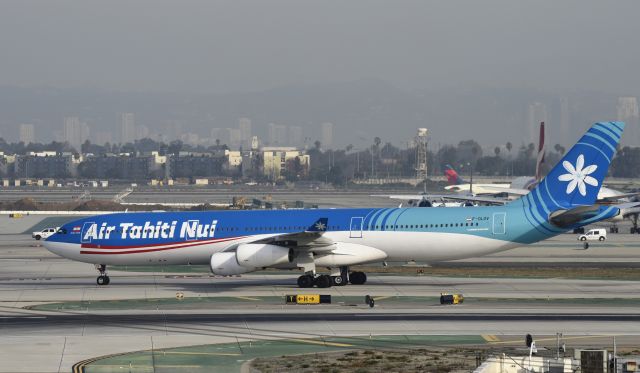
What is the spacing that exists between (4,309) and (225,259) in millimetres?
11229

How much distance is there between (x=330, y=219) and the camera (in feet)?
180

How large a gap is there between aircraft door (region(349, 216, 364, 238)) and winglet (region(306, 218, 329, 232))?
1.29 meters

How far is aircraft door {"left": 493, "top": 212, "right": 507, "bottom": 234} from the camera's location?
5262 centimetres

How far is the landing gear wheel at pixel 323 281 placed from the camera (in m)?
53.8

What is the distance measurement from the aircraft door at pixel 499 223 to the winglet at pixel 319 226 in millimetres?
8253

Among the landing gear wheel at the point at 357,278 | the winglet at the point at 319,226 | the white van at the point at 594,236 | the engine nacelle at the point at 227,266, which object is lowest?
the white van at the point at 594,236

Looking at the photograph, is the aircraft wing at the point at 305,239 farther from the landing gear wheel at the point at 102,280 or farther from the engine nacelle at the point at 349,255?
the landing gear wheel at the point at 102,280

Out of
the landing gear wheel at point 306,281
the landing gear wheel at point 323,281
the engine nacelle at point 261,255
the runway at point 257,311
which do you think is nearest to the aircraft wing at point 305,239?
the engine nacelle at point 261,255

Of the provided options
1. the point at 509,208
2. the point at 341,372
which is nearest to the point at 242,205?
the point at 509,208

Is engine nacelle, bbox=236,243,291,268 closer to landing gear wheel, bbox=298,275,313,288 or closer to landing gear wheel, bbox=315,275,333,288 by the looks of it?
landing gear wheel, bbox=298,275,313,288

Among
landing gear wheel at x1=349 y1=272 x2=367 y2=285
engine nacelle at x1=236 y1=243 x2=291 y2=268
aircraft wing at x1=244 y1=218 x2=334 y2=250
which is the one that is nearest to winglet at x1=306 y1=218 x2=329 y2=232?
aircraft wing at x1=244 y1=218 x2=334 y2=250

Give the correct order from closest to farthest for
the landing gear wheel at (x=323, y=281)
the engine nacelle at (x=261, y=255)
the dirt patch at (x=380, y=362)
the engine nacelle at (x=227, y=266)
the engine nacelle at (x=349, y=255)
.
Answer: the dirt patch at (x=380, y=362) < the engine nacelle at (x=261, y=255) < the engine nacelle at (x=227, y=266) < the landing gear wheel at (x=323, y=281) < the engine nacelle at (x=349, y=255)

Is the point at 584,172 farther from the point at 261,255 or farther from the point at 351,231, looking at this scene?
the point at 261,255

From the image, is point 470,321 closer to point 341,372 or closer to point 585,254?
point 341,372
